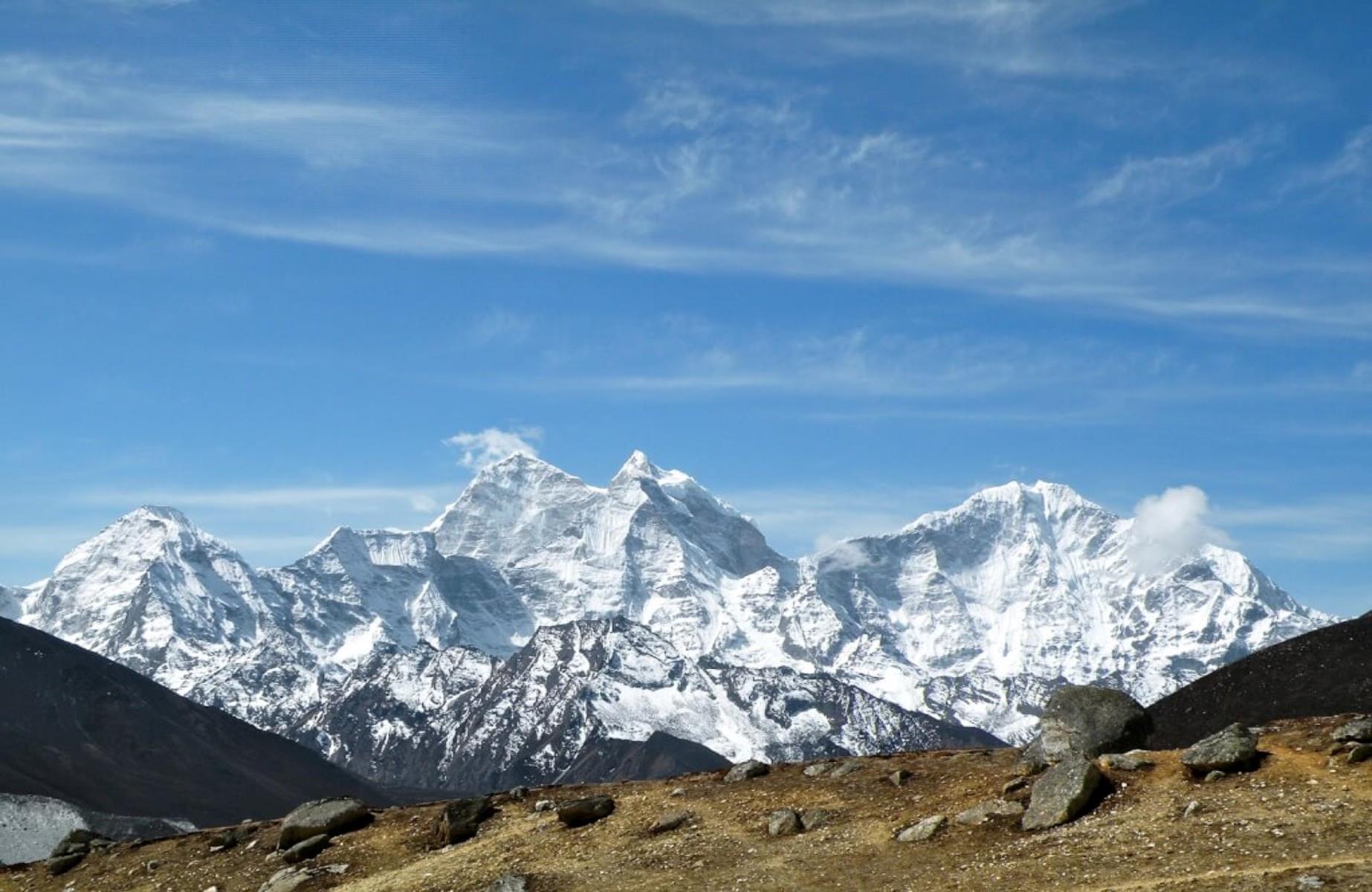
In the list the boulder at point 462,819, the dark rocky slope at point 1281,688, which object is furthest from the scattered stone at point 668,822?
the dark rocky slope at point 1281,688

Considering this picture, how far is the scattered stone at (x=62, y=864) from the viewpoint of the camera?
5972cm

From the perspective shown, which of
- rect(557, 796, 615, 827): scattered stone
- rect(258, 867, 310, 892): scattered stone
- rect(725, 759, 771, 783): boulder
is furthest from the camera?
rect(725, 759, 771, 783): boulder

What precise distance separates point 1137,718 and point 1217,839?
12604mm

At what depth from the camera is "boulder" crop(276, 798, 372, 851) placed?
2222 inches

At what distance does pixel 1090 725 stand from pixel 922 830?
9943 mm

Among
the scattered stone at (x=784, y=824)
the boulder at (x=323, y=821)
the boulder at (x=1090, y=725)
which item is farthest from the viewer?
the boulder at (x=323, y=821)

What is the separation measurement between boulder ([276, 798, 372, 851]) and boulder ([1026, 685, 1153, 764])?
27.3 metres

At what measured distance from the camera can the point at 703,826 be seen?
161 feet

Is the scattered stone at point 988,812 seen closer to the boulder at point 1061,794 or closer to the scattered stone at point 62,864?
the boulder at point 1061,794


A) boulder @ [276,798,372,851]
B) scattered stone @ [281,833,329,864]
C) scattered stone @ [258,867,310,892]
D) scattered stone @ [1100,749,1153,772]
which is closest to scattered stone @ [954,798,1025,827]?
scattered stone @ [1100,749,1153,772]

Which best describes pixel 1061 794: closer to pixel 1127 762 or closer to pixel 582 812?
pixel 1127 762

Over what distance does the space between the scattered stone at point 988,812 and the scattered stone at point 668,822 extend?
10.3 metres

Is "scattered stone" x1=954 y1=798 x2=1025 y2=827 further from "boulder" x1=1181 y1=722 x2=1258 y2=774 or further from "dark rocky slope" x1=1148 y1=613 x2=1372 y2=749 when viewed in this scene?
"dark rocky slope" x1=1148 y1=613 x2=1372 y2=749

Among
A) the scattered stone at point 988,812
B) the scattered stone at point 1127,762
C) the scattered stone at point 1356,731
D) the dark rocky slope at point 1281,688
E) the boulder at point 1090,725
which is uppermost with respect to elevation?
the dark rocky slope at point 1281,688
